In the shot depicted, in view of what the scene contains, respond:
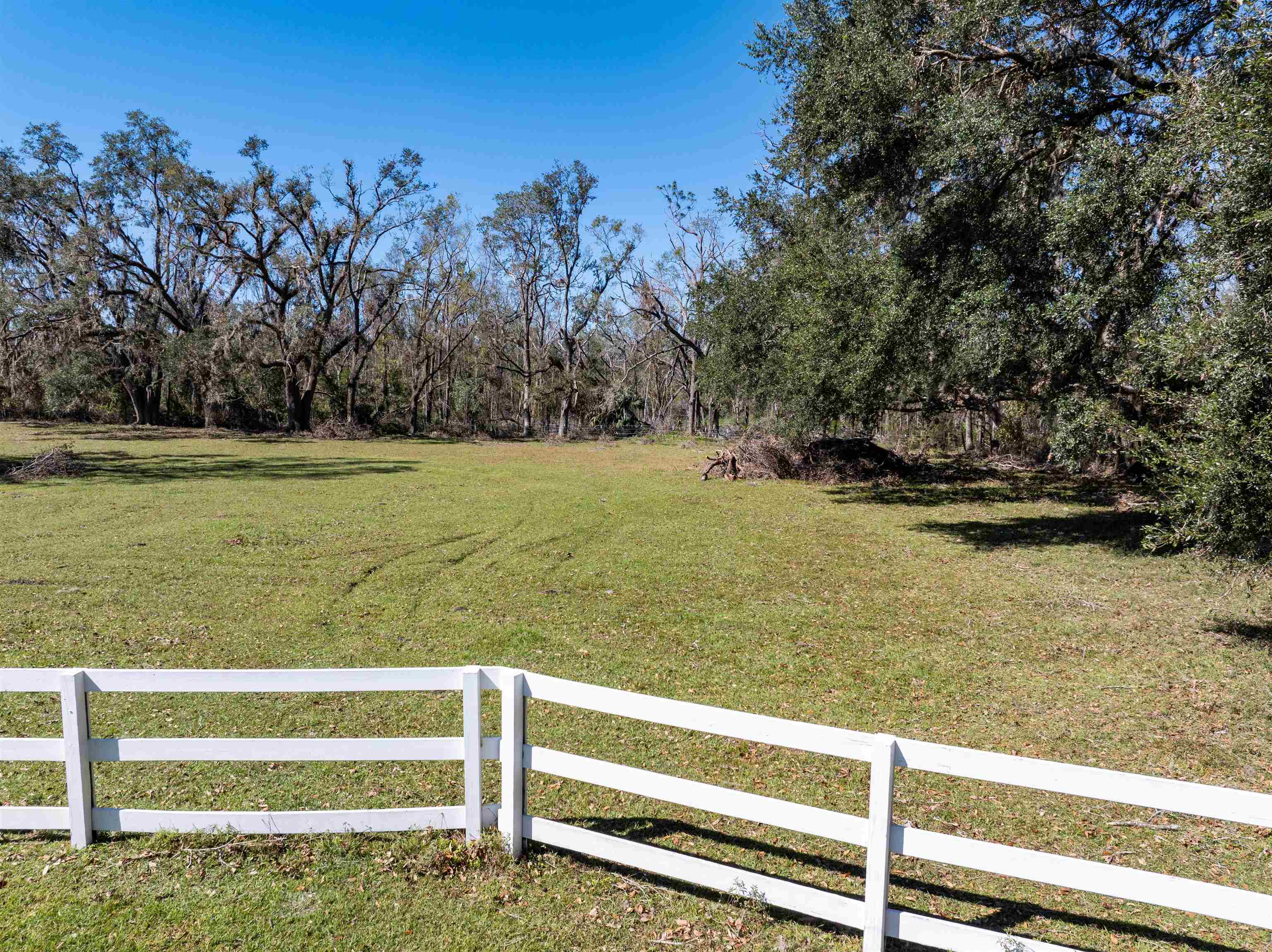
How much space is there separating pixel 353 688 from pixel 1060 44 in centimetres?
1515

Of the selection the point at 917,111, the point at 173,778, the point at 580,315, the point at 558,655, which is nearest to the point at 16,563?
the point at 173,778

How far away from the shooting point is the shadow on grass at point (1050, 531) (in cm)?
1384

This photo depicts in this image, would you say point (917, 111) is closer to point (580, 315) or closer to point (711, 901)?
point (711, 901)

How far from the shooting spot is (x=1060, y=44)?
39.9 ft

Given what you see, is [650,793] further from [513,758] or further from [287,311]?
[287,311]

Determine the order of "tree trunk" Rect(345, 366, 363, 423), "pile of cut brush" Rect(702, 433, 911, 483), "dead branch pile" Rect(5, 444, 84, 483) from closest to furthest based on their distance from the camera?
"dead branch pile" Rect(5, 444, 84, 483) → "pile of cut brush" Rect(702, 433, 911, 483) → "tree trunk" Rect(345, 366, 363, 423)

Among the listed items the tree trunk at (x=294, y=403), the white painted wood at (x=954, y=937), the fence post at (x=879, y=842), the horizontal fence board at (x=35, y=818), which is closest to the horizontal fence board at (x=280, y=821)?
the horizontal fence board at (x=35, y=818)

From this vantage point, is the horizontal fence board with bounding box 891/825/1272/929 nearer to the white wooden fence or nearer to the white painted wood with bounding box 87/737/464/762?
the white wooden fence

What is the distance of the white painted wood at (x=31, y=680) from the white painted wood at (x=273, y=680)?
0.14m

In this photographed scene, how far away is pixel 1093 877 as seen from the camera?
9.62ft

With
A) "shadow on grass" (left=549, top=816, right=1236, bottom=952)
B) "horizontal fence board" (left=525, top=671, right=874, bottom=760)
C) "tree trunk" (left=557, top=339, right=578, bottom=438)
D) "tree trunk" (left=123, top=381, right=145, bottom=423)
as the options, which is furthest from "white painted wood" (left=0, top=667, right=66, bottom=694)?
"tree trunk" (left=123, top=381, right=145, bottom=423)

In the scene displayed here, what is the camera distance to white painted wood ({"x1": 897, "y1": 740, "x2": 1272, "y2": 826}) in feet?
8.86

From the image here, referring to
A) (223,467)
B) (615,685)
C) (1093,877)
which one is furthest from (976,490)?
(223,467)

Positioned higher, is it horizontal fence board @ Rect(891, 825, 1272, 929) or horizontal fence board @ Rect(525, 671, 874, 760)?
horizontal fence board @ Rect(525, 671, 874, 760)
